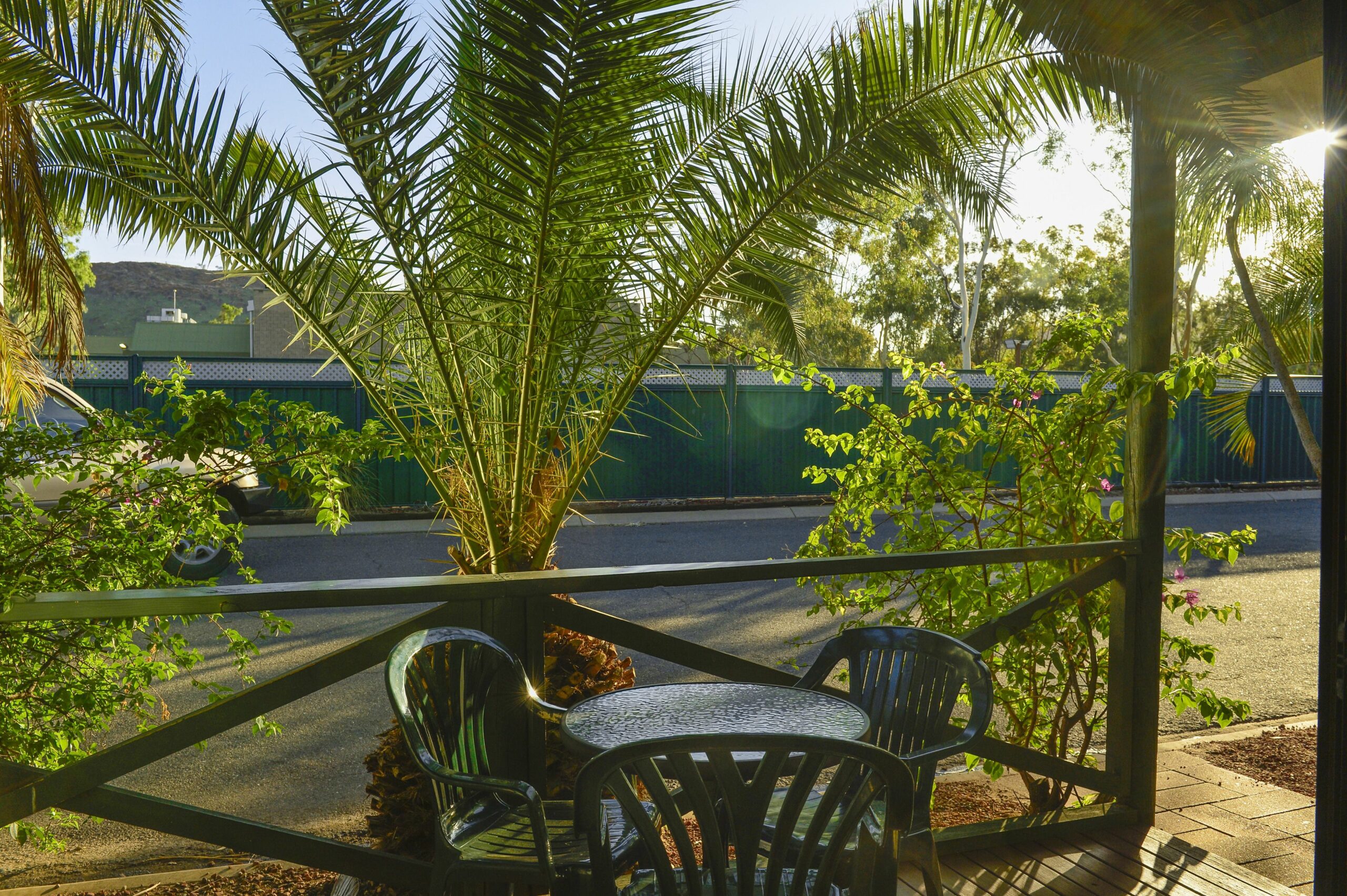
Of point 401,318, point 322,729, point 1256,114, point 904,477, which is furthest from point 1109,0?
point 322,729

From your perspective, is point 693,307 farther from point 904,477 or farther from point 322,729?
point 322,729

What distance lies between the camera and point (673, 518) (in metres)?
13.6

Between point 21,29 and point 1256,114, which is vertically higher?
point 21,29

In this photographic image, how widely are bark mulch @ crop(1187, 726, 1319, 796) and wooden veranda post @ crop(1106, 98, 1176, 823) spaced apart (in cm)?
114

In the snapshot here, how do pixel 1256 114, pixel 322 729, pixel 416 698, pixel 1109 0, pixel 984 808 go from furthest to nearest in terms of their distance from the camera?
pixel 322 729 < pixel 984 808 < pixel 1256 114 < pixel 1109 0 < pixel 416 698

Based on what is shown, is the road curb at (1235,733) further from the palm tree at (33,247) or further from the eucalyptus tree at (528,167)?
the palm tree at (33,247)

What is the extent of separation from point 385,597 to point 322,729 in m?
3.35

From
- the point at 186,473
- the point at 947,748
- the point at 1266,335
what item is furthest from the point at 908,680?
the point at 186,473

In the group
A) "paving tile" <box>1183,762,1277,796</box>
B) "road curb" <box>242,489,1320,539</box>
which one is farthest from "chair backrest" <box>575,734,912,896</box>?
"road curb" <box>242,489,1320,539</box>

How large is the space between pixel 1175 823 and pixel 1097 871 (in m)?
0.74

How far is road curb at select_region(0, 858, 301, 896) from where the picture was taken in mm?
3334

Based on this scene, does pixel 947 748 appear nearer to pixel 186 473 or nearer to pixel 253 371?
pixel 186 473

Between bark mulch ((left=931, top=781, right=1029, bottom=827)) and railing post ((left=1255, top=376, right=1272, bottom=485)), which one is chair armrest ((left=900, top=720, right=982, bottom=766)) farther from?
railing post ((left=1255, top=376, right=1272, bottom=485))

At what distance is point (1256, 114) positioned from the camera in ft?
10.6
